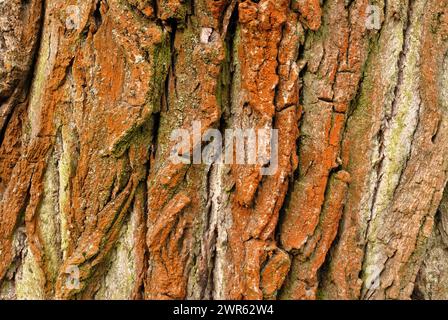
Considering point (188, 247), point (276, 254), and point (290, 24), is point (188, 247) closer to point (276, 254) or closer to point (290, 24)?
point (276, 254)

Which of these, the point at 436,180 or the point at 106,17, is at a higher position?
the point at 106,17

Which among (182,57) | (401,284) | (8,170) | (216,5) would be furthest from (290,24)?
(8,170)

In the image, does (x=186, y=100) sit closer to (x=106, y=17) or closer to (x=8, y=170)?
(x=106, y=17)

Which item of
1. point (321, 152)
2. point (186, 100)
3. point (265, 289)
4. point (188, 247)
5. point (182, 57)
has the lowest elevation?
point (265, 289)

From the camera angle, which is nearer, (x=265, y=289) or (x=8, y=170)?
(x=265, y=289)
